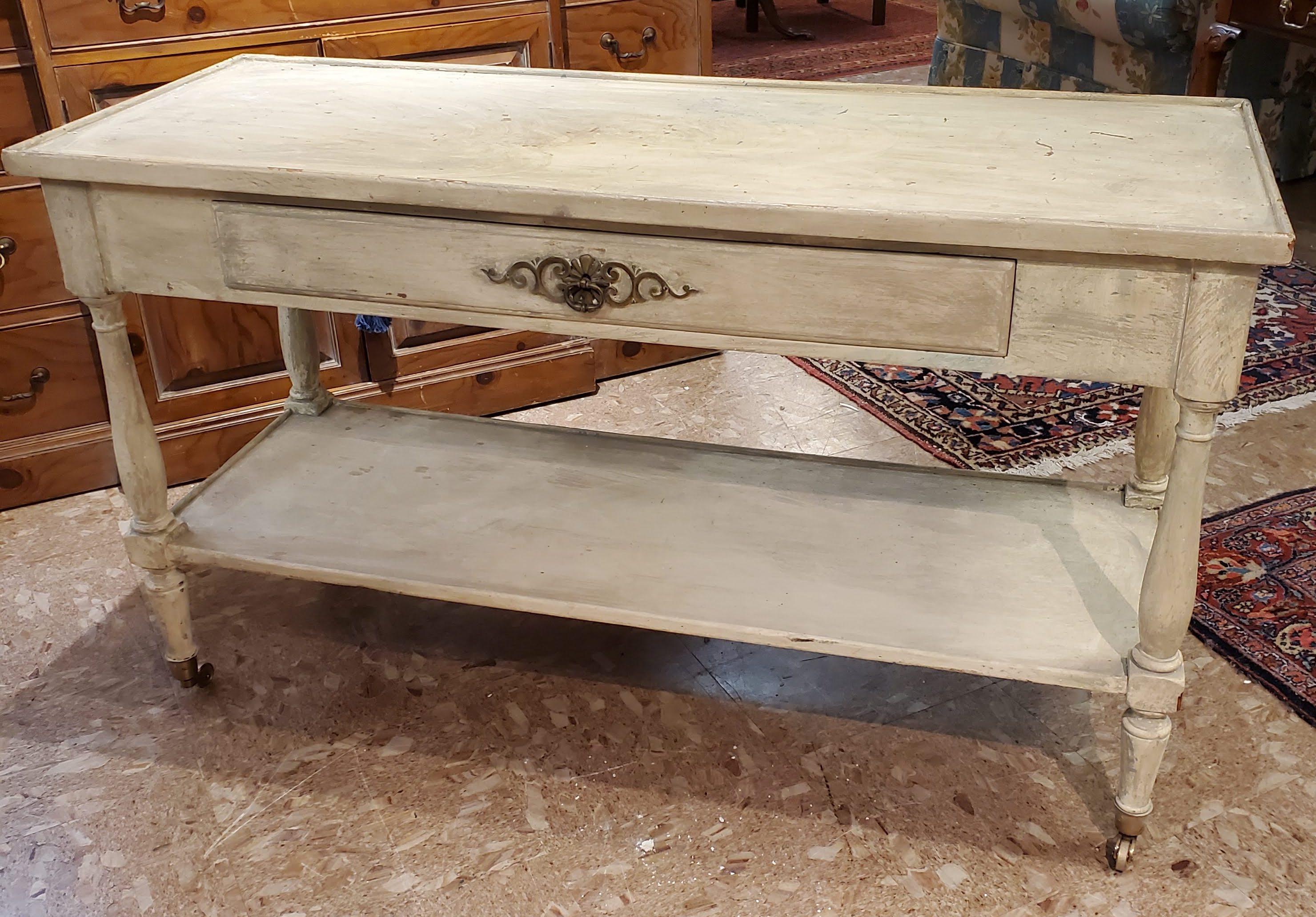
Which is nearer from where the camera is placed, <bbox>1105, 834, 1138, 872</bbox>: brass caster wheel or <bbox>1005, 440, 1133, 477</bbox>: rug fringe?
<bbox>1105, 834, 1138, 872</bbox>: brass caster wheel

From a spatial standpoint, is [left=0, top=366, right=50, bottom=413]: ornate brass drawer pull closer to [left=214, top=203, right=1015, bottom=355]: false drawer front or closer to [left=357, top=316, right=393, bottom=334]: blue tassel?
[left=357, top=316, right=393, bottom=334]: blue tassel

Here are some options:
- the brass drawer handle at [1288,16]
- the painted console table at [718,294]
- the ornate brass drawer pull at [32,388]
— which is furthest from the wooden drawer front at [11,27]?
the brass drawer handle at [1288,16]

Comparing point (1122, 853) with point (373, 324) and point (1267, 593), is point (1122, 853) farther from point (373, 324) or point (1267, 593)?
point (373, 324)

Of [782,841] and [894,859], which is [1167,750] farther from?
[782,841]

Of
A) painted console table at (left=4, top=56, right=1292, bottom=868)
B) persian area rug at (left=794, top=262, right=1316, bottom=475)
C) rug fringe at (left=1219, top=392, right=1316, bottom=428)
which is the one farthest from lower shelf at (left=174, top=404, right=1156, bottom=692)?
rug fringe at (left=1219, top=392, right=1316, bottom=428)

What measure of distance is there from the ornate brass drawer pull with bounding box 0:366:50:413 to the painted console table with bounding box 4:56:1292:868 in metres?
0.56

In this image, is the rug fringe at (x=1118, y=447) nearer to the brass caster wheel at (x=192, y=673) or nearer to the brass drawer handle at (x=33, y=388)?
the brass caster wheel at (x=192, y=673)

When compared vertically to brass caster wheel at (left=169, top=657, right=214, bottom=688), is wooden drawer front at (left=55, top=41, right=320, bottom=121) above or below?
above

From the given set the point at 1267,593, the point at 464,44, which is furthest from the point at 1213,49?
the point at 464,44

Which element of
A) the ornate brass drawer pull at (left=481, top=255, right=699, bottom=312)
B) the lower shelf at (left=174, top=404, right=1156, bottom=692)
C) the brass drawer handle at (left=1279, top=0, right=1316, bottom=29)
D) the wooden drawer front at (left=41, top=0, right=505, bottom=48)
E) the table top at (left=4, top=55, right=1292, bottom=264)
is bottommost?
the lower shelf at (left=174, top=404, right=1156, bottom=692)

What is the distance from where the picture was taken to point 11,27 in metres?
1.96

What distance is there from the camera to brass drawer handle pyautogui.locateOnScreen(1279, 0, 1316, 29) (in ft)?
9.21

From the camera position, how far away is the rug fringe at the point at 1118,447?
7.57 feet

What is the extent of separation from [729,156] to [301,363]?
0.90 m
